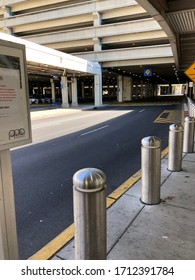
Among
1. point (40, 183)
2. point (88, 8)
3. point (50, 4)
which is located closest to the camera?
point (40, 183)

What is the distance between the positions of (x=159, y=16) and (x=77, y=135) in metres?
5.73

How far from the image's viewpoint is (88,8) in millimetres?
33750

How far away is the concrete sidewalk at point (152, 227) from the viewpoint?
281 cm

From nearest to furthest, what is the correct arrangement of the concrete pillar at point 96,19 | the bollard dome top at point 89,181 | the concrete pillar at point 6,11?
1. the bollard dome top at point 89,181
2. the concrete pillar at point 96,19
3. the concrete pillar at point 6,11

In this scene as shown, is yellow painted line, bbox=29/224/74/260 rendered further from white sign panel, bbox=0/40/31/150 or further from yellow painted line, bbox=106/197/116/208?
white sign panel, bbox=0/40/31/150

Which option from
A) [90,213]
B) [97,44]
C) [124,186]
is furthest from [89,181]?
[97,44]

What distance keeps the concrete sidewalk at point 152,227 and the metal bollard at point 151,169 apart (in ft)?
0.52

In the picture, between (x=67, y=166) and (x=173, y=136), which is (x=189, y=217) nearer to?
(x=173, y=136)

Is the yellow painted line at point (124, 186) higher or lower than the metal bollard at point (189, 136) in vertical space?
lower

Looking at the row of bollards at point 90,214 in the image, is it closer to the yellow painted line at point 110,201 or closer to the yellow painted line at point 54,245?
the yellow painted line at point 54,245

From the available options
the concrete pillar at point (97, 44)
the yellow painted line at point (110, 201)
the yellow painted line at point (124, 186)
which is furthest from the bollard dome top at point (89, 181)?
the concrete pillar at point (97, 44)

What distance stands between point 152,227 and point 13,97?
246cm

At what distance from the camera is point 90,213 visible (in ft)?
7.50

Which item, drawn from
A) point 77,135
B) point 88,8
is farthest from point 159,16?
point 88,8
